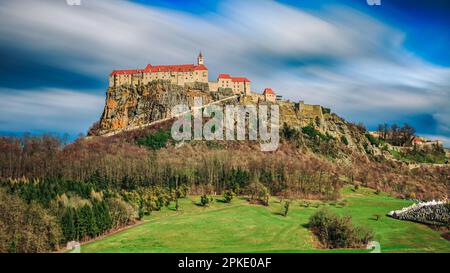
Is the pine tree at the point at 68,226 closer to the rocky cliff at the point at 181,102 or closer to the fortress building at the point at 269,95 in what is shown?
the rocky cliff at the point at 181,102

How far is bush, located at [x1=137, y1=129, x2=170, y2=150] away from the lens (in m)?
103

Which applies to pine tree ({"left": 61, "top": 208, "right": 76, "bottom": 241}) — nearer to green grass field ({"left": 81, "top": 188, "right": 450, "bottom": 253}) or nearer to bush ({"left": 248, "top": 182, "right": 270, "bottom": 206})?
green grass field ({"left": 81, "top": 188, "right": 450, "bottom": 253})

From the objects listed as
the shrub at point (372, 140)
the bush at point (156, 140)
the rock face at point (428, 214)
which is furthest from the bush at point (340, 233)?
the shrub at point (372, 140)

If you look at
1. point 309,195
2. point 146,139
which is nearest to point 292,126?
point 146,139

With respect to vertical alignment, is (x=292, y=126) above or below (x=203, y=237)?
above

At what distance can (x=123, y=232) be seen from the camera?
53.6 meters

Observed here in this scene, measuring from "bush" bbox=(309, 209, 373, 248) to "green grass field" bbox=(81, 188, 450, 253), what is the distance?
4.34 ft

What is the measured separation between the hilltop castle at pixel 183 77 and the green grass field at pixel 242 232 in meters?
61.8

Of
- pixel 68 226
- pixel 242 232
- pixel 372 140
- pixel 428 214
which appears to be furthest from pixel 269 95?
pixel 68 226

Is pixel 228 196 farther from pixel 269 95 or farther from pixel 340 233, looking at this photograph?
pixel 269 95

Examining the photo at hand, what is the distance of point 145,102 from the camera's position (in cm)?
12362

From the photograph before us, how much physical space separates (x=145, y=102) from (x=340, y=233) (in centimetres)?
8082
